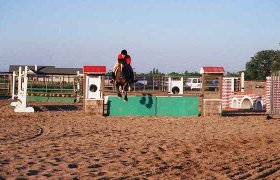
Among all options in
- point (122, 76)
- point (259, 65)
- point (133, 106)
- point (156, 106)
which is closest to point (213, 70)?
point (156, 106)

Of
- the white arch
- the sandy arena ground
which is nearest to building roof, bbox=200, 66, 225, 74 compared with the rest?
the sandy arena ground

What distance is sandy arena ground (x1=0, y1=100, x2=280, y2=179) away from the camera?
22.0 feet

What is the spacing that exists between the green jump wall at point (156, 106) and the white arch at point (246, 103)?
23.9 ft

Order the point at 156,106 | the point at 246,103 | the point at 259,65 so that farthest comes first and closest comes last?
the point at 259,65
the point at 246,103
the point at 156,106

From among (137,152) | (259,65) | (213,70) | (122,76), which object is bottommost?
(137,152)

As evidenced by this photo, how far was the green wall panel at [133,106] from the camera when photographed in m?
19.4

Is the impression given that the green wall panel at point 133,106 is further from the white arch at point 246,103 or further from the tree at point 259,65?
the tree at point 259,65

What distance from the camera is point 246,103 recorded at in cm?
2677

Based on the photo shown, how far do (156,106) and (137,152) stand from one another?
10.9 m

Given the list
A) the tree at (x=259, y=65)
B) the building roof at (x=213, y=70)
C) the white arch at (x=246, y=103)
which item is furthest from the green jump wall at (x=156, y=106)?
the tree at (x=259, y=65)

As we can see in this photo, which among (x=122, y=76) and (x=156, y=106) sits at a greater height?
(x=122, y=76)

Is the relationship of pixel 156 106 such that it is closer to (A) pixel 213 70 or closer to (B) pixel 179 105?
(B) pixel 179 105

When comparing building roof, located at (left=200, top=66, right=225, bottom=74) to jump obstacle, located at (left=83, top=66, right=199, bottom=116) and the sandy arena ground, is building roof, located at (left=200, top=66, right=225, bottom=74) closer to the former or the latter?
jump obstacle, located at (left=83, top=66, right=199, bottom=116)

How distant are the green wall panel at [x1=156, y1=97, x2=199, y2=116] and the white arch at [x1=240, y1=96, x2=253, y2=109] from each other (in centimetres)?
722
